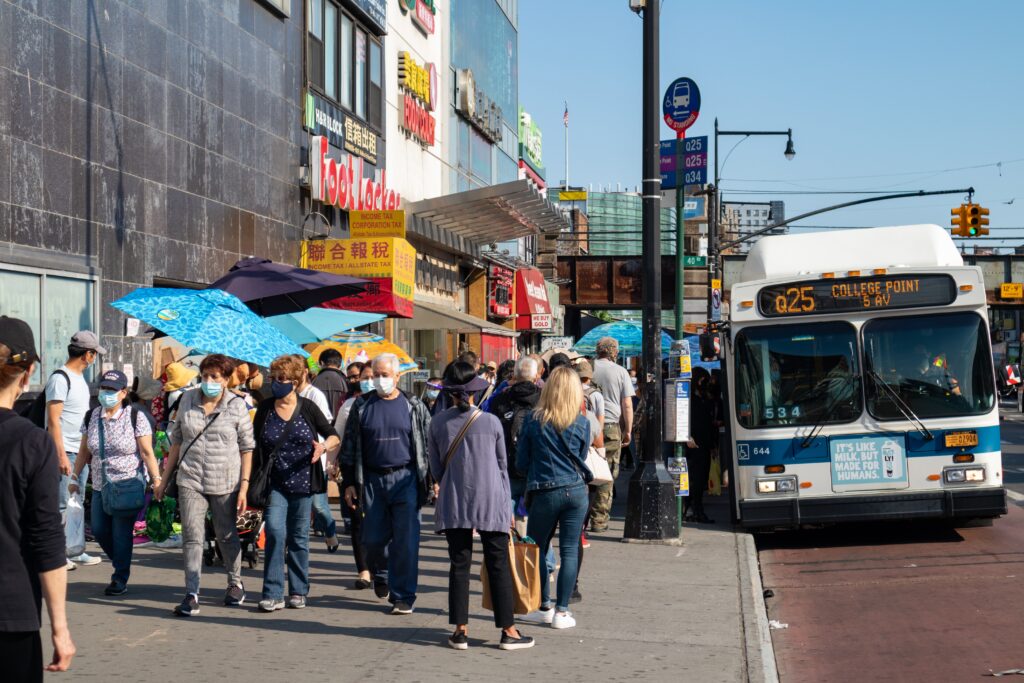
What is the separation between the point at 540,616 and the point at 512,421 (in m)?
1.54

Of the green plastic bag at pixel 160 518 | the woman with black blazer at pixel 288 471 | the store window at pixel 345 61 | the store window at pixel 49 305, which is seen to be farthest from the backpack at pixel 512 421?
the store window at pixel 345 61

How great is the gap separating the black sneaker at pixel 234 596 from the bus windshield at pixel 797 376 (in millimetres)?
6081

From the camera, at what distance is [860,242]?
14219 mm

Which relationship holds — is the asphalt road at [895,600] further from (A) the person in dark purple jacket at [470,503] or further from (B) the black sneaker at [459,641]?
(B) the black sneaker at [459,641]

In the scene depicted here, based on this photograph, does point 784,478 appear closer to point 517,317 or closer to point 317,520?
point 317,520

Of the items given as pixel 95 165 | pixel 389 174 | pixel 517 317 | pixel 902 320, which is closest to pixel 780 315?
pixel 902 320

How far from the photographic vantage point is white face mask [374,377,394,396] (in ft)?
29.7

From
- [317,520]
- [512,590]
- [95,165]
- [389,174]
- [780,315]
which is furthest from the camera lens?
[389,174]

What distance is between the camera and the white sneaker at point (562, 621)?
879 centimetres

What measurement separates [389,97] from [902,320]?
16211mm

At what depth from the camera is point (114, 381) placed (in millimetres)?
9562

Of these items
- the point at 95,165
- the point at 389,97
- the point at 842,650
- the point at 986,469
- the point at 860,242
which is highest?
the point at 389,97

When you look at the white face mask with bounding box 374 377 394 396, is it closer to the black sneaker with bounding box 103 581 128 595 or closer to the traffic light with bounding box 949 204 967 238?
the black sneaker with bounding box 103 581 128 595

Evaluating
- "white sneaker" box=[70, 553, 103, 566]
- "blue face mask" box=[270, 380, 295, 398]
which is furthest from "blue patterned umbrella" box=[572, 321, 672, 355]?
"blue face mask" box=[270, 380, 295, 398]
